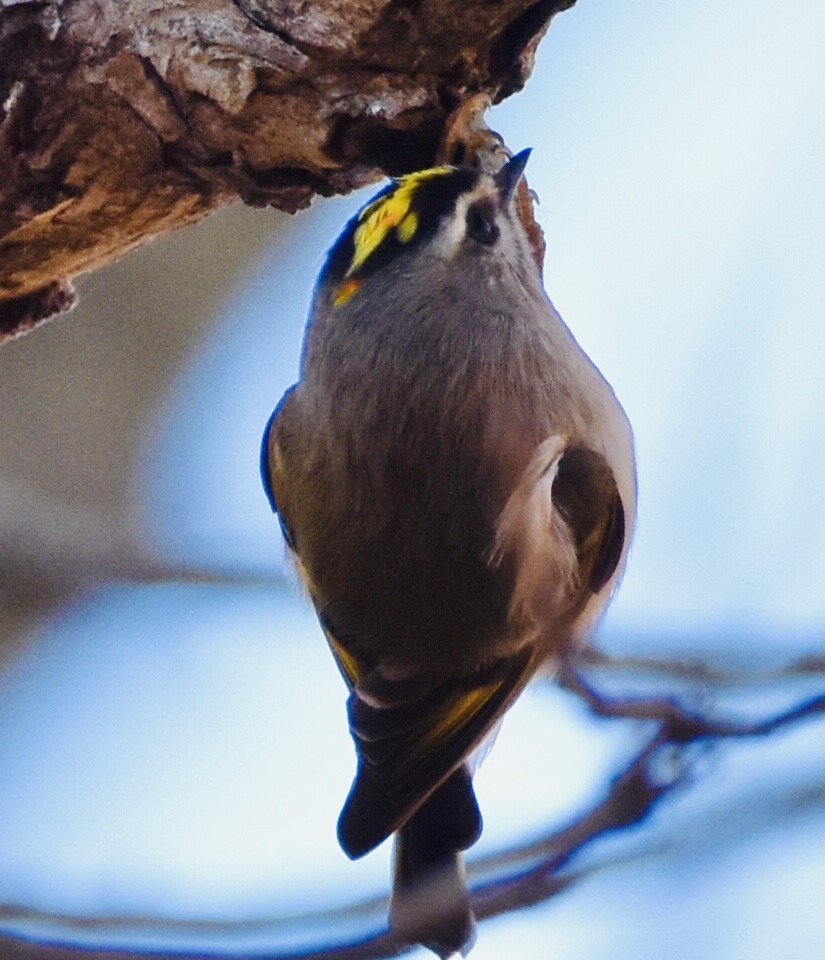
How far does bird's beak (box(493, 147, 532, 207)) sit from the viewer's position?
5.79ft

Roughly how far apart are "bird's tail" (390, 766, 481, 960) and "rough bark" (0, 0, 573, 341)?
76 cm

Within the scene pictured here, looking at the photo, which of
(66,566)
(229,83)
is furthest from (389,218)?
(66,566)

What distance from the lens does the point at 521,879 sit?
0.95m

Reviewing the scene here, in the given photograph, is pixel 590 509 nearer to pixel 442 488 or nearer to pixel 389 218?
pixel 442 488

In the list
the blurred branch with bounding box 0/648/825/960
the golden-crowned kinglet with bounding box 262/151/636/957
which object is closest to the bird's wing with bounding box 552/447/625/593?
the golden-crowned kinglet with bounding box 262/151/636/957

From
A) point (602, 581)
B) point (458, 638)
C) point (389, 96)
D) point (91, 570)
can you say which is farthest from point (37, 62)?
point (602, 581)

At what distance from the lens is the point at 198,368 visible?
3066 millimetres

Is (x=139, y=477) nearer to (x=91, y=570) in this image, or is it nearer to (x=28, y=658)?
(x=28, y=658)

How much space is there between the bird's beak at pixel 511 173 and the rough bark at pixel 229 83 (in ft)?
0.61

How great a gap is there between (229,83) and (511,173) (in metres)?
0.41

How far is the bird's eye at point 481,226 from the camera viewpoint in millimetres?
1819

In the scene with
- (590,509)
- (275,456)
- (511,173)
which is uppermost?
(511,173)

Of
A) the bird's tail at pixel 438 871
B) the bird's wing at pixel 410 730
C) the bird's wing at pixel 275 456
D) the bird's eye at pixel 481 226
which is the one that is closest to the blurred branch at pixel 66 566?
the bird's wing at pixel 275 456

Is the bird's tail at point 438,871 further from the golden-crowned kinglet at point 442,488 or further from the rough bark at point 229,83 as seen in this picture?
the rough bark at point 229,83
